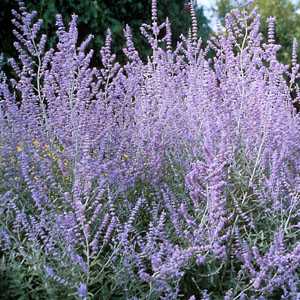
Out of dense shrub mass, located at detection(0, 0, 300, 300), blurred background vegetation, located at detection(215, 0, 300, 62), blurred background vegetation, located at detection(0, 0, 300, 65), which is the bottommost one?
dense shrub mass, located at detection(0, 0, 300, 300)

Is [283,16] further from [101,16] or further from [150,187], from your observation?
[150,187]

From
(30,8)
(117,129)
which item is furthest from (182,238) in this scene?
(30,8)

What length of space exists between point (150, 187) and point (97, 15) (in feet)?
11.5

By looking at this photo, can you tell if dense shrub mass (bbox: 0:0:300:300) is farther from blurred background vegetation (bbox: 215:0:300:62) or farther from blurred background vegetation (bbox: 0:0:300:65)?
blurred background vegetation (bbox: 215:0:300:62)

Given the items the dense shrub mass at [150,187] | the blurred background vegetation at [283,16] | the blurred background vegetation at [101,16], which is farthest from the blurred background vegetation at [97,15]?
the blurred background vegetation at [283,16]

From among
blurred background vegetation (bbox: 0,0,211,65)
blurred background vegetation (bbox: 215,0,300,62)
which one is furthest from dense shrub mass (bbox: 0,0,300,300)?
blurred background vegetation (bbox: 215,0,300,62)

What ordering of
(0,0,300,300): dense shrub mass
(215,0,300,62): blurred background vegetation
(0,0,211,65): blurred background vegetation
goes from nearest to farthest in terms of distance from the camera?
(0,0,300,300): dense shrub mass < (0,0,211,65): blurred background vegetation < (215,0,300,62): blurred background vegetation

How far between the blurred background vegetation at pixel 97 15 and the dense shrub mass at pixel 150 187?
8.96 feet

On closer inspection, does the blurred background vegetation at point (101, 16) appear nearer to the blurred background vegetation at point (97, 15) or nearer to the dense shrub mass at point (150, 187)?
the blurred background vegetation at point (97, 15)

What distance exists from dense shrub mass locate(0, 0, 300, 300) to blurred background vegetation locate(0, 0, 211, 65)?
273 cm

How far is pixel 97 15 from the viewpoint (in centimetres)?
562

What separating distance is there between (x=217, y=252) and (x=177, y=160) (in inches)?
27.2

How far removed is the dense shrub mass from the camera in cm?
188

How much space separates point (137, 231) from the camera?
221 cm
